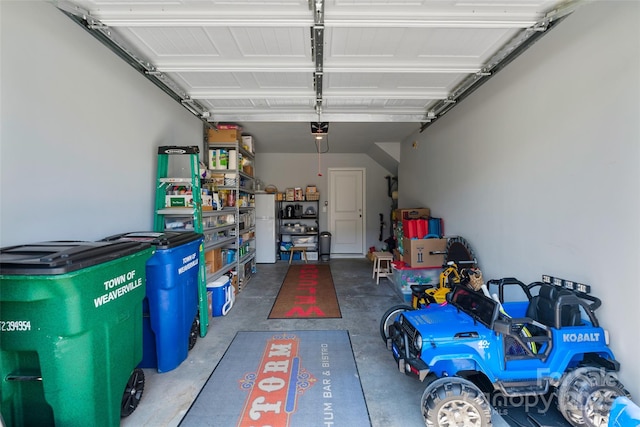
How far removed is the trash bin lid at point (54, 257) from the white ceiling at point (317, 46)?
137 cm

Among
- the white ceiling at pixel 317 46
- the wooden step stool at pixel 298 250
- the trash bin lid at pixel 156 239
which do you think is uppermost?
the white ceiling at pixel 317 46

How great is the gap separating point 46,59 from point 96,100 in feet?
1.24

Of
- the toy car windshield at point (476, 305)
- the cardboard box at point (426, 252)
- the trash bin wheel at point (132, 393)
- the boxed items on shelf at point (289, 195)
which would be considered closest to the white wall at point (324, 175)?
the boxed items on shelf at point (289, 195)

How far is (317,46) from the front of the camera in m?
1.85

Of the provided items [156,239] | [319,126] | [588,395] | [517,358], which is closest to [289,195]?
[319,126]

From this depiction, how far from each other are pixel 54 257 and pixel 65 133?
40.4 inches

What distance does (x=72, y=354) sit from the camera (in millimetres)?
1177

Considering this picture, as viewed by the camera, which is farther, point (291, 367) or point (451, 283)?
point (451, 283)

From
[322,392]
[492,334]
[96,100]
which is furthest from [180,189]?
[492,334]

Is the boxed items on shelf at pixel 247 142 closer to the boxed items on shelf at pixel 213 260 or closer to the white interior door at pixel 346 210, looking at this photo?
the boxed items on shelf at pixel 213 260

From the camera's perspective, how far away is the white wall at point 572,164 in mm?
1424

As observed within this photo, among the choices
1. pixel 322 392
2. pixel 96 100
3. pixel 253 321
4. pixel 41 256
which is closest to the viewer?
pixel 41 256

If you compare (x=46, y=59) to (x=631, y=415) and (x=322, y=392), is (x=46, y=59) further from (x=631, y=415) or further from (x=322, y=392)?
(x=631, y=415)

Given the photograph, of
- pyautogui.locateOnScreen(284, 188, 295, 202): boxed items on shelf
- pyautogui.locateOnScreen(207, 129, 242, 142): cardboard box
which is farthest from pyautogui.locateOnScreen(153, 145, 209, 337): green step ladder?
pyautogui.locateOnScreen(284, 188, 295, 202): boxed items on shelf
